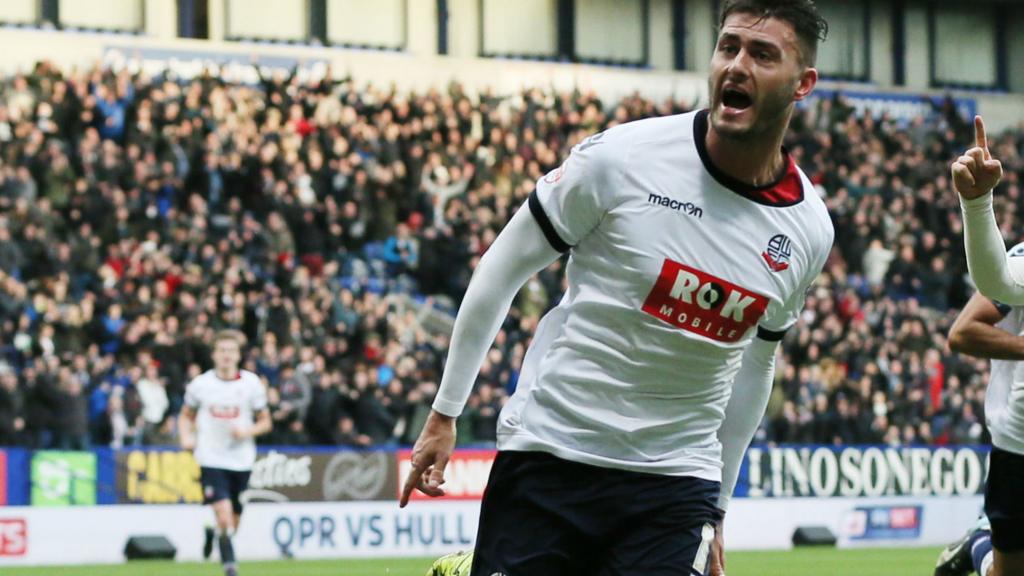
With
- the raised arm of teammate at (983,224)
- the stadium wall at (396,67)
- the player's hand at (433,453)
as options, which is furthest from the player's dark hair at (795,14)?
the stadium wall at (396,67)

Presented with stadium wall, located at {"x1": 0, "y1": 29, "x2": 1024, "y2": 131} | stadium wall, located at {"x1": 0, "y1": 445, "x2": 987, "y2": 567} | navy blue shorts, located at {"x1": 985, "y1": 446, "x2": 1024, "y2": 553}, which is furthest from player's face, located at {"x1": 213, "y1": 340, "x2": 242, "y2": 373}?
stadium wall, located at {"x1": 0, "y1": 29, "x2": 1024, "y2": 131}

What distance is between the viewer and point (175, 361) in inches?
846

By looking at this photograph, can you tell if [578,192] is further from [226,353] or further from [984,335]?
[226,353]

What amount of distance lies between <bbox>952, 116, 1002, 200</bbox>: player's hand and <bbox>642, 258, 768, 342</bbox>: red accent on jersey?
42.2 inches

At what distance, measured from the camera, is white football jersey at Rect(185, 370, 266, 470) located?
16406 millimetres

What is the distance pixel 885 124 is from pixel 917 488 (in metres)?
11.5

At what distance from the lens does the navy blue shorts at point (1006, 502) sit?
841cm

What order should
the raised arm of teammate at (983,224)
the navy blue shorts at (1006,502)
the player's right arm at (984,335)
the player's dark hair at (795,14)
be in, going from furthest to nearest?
the navy blue shorts at (1006,502) → the player's right arm at (984,335) → the raised arm of teammate at (983,224) → the player's dark hair at (795,14)

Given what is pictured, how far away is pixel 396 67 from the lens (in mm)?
33531

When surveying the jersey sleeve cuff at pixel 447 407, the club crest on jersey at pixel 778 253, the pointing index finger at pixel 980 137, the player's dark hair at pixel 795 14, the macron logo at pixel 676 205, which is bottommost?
the jersey sleeve cuff at pixel 447 407

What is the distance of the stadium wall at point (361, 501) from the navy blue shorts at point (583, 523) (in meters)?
14.5

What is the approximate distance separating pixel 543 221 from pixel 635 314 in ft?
1.28

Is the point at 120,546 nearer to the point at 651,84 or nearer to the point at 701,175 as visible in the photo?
the point at 701,175

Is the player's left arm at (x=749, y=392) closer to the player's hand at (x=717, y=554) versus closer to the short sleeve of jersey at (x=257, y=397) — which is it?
the player's hand at (x=717, y=554)
